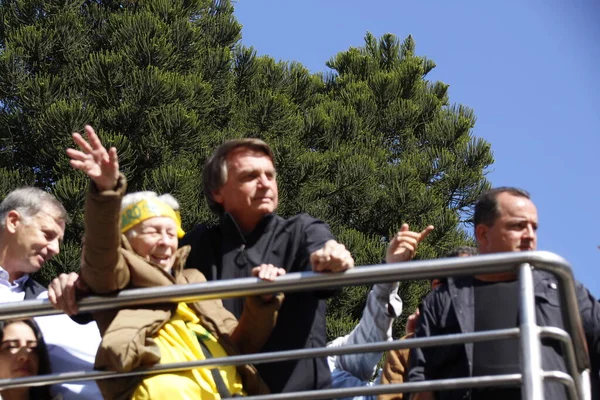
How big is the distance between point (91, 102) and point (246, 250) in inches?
425

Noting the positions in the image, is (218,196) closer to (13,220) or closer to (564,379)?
(13,220)

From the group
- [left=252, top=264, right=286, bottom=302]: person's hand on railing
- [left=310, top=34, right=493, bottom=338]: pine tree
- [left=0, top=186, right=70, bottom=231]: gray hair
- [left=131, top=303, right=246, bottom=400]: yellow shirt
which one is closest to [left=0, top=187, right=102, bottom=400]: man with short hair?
[left=0, top=186, right=70, bottom=231]: gray hair

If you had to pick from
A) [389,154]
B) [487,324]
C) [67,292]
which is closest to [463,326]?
[487,324]

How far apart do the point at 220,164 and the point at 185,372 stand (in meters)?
0.97

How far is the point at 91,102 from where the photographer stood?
14680 millimetres

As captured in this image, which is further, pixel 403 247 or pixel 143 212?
pixel 143 212

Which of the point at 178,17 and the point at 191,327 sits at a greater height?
the point at 178,17

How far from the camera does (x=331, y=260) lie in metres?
3.70

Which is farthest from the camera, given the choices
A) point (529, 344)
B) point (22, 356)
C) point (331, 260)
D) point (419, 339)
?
point (22, 356)

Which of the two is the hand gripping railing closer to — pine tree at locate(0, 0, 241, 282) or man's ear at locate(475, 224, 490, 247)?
man's ear at locate(475, 224, 490, 247)

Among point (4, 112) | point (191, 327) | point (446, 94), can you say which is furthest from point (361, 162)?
point (191, 327)

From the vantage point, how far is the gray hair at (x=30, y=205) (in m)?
5.19

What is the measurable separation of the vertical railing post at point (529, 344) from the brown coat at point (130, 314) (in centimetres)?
90

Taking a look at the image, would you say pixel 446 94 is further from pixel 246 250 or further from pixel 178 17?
pixel 246 250
